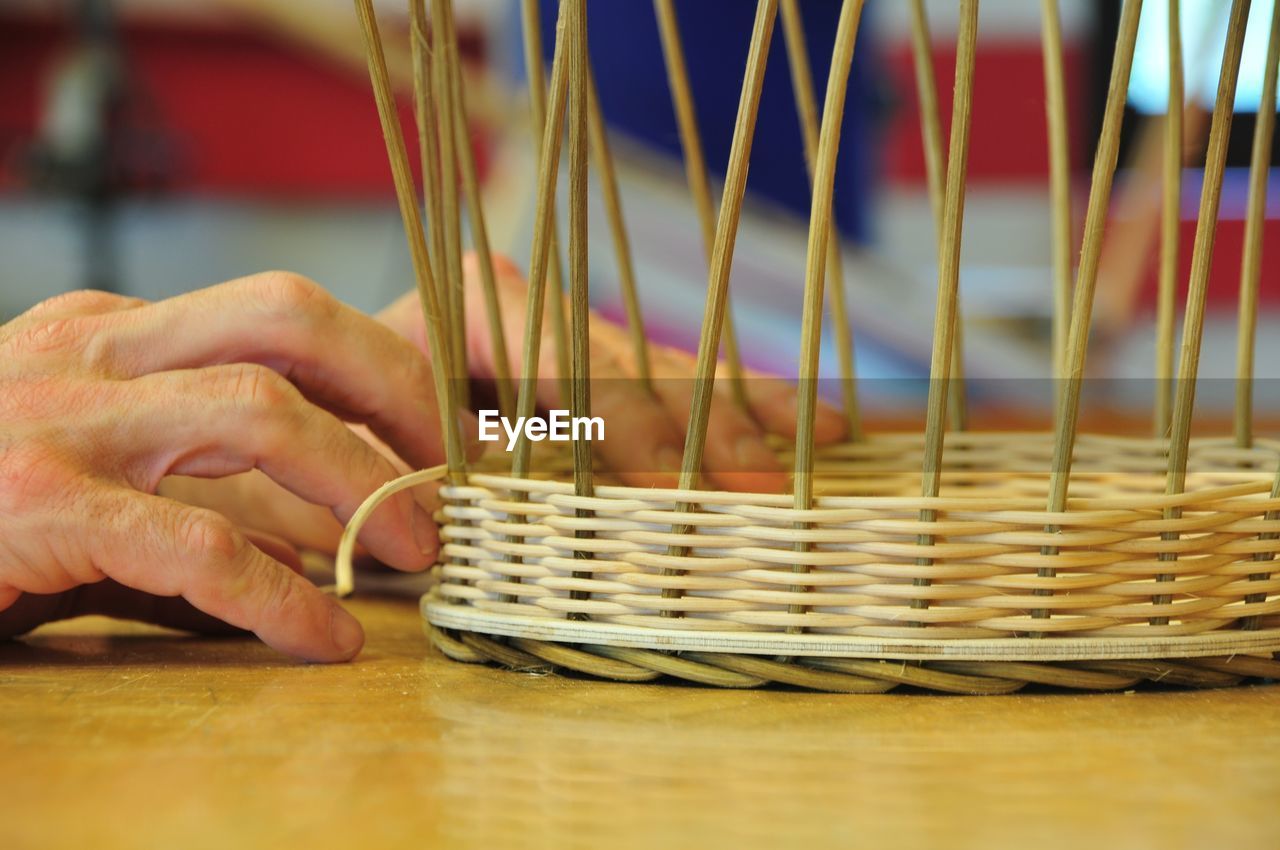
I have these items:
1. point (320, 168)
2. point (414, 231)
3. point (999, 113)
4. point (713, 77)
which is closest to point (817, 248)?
point (414, 231)

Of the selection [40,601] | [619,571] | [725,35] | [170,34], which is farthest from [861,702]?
[170,34]

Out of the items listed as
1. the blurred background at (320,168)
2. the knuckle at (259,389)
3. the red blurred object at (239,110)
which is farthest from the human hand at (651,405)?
the red blurred object at (239,110)

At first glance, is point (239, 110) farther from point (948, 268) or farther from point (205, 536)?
point (948, 268)

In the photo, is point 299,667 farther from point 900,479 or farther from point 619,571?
point 900,479

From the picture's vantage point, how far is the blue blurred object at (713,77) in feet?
4.38

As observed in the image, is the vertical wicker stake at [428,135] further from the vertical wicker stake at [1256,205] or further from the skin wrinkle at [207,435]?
the vertical wicker stake at [1256,205]

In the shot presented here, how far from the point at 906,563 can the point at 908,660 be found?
0.09 ft

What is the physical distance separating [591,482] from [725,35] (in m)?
1.08

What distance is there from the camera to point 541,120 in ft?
1.58

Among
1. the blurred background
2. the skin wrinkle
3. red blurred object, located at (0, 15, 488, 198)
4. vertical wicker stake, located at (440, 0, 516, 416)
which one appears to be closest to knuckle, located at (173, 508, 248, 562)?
the skin wrinkle

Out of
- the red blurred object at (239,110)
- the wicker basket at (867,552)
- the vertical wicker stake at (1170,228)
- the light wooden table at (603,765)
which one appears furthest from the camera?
the red blurred object at (239,110)

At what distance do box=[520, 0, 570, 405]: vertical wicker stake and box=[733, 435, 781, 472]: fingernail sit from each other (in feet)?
0.24

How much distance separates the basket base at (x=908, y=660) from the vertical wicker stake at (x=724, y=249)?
0.06ft

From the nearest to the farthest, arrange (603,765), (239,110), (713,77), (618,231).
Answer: (603,765) < (618,231) < (713,77) < (239,110)
